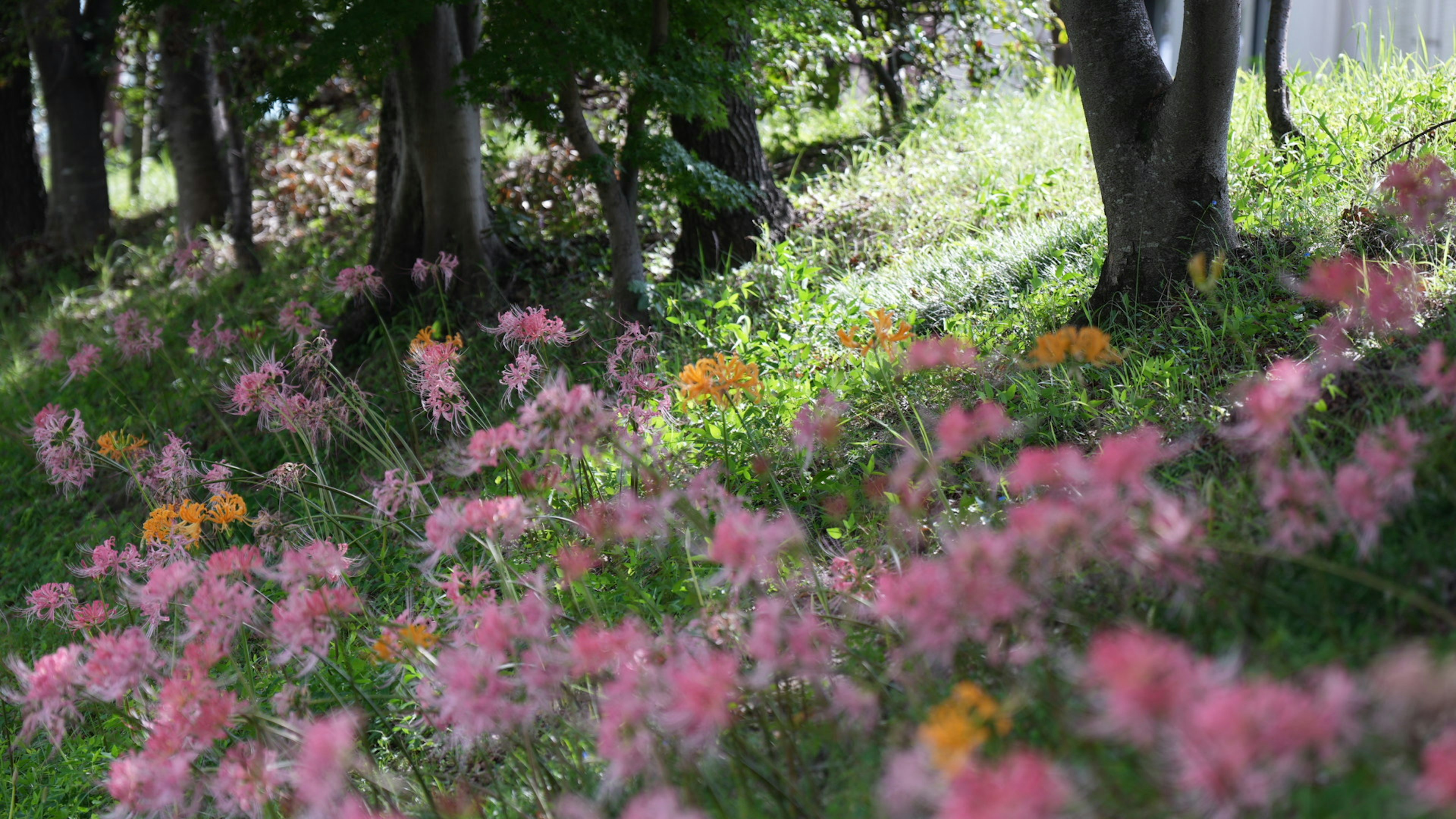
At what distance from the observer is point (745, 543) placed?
1747 millimetres

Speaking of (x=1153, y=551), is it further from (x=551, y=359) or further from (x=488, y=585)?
(x=551, y=359)

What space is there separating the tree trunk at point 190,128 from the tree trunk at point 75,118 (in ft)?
3.42

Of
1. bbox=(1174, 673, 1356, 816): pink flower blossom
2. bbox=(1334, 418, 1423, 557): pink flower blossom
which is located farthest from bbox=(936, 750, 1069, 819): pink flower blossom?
bbox=(1334, 418, 1423, 557): pink flower blossom

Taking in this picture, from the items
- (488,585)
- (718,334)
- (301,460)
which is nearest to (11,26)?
(301,460)

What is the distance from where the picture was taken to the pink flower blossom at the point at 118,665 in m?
2.03

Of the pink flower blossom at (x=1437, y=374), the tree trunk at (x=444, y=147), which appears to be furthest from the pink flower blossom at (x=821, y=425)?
the tree trunk at (x=444, y=147)

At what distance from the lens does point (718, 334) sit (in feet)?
16.7

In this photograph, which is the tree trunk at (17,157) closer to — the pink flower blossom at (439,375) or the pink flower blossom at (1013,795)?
the pink flower blossom at (439,375)

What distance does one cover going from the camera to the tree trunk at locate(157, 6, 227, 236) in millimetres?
9438

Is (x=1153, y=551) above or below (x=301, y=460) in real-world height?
above

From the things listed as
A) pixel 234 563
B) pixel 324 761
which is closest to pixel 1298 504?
pixel 324 761

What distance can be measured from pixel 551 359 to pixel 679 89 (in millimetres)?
1380

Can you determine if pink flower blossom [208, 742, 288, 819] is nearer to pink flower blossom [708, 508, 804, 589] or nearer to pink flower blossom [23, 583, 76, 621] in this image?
pink flower blossom [708, 508, 804, 589]

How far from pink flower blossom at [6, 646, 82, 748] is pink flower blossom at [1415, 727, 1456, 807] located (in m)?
2.14
